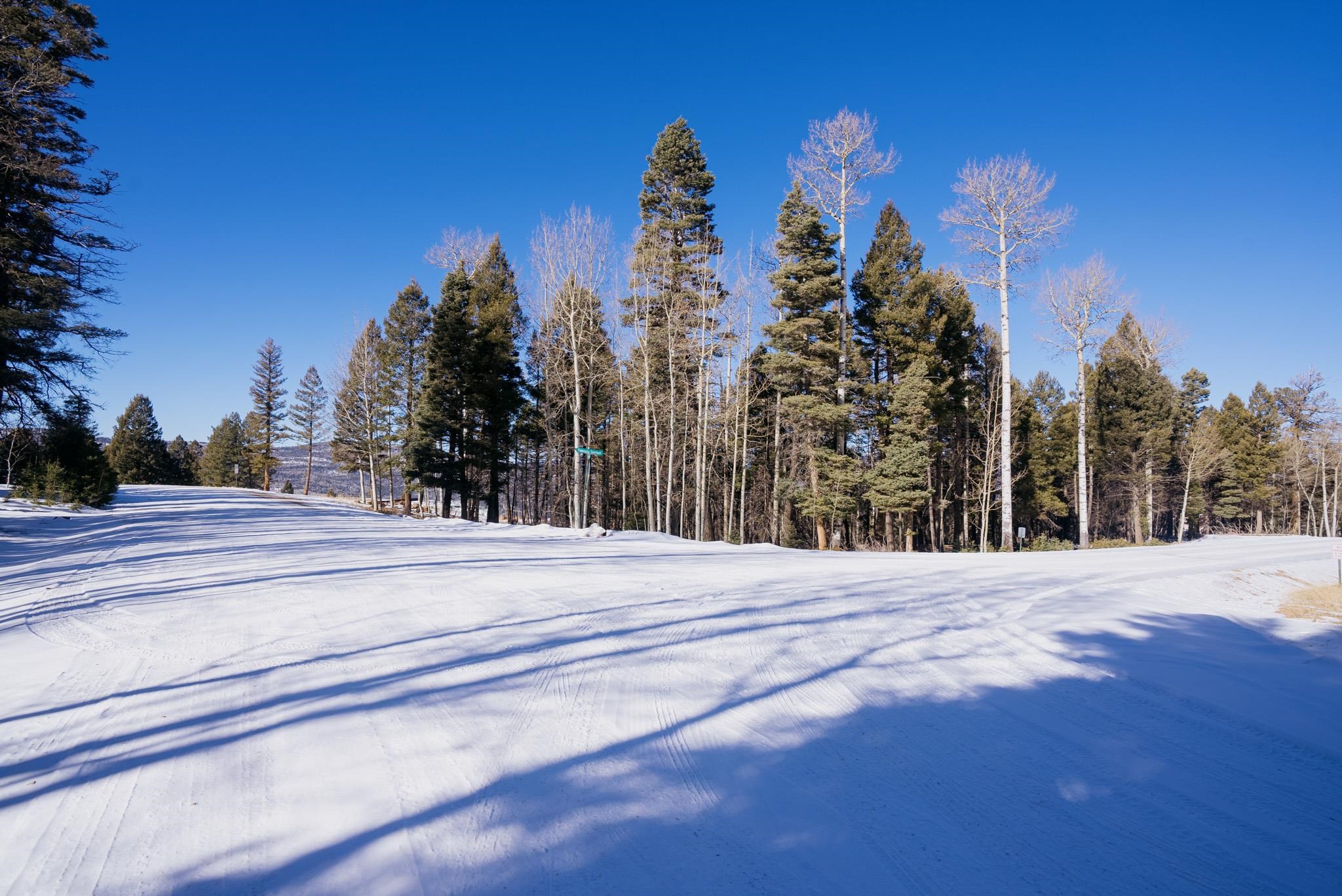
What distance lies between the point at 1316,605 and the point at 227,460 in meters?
69.1

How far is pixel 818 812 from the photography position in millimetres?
2422

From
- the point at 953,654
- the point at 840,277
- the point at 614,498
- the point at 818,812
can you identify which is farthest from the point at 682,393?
the point at 818,812

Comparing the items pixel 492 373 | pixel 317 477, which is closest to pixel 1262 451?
pixel 492 373

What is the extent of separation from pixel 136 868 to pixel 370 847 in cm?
76

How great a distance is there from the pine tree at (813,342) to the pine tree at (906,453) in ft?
5.19

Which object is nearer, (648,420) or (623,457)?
(648,420)

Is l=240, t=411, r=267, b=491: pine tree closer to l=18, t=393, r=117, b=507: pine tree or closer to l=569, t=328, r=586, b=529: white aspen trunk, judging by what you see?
l=18, t=393, r=117, b=507: pine tree

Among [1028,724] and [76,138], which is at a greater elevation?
[76,138]

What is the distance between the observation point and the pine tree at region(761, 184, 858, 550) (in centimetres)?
1994

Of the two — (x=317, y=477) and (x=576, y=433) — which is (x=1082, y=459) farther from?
(x=317, y=477)

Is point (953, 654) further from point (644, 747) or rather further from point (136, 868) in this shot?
point (136, 868)

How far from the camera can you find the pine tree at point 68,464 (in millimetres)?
15461

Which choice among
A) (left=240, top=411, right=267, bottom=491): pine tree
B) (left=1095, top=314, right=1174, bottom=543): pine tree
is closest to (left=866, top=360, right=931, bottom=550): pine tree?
(left=1095, top=314, right=1174, bottom=543): pine tree

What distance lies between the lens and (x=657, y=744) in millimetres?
2982
